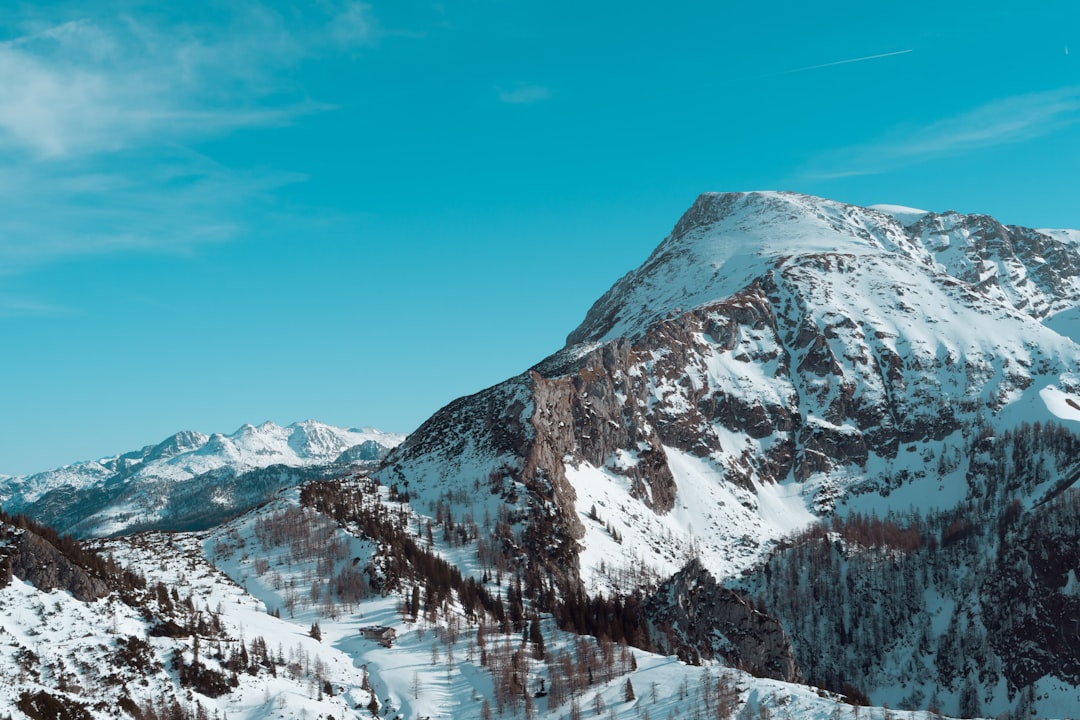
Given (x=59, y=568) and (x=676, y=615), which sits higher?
(x=59, y=568)

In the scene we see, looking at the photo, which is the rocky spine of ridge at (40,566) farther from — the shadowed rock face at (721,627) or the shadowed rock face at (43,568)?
the shadowed rock face at (721,627)

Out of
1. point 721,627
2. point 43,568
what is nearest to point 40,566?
point 43,568

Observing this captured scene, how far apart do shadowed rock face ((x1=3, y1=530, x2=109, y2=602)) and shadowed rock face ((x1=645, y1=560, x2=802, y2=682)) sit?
98290mm


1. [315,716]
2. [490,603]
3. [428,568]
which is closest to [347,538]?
[428,568]

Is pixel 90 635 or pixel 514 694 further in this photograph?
pixel 514 694

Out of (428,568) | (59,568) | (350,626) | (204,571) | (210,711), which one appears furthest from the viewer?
(428,568)

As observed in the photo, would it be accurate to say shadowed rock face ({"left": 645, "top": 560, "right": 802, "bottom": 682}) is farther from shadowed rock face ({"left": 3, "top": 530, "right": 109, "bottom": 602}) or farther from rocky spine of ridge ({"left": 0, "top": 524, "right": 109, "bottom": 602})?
rocky spine of ridge ({"left": 0, "top": 524, "right": 109, "bottom": 602})

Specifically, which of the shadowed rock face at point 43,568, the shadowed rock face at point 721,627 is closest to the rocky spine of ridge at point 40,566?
the shadowed rock face at point 43,568

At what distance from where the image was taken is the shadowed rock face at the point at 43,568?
108000 mm

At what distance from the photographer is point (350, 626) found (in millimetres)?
138500

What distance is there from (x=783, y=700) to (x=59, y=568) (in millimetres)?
89945

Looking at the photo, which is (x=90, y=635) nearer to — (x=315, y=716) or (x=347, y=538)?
(x=315, y=716)

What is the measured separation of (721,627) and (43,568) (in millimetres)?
119429

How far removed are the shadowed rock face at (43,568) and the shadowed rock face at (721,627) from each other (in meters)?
98.3
